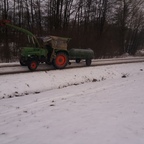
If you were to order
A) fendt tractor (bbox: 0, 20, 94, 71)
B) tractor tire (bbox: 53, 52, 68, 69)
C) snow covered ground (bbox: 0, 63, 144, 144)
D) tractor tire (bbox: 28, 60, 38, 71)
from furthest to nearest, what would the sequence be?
tractor tire (bbox: 53, 52, 68, 69), fendt tractor (bbox: 0, 20, 94, 71), tractor tire (bbox: 28, 60, 38, 71), snow covered ground (bbox: 0, 63, 144, 144)

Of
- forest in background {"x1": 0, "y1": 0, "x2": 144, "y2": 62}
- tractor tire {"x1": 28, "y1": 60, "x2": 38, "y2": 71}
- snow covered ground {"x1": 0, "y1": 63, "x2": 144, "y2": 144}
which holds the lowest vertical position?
snow covered ground {"x1": 0, "y1": 63, "x2": 144, "y2": 144}

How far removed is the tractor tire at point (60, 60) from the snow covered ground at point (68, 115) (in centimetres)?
294

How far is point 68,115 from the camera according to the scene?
594 cm

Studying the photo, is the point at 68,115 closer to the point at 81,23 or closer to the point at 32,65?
the point at 32,65

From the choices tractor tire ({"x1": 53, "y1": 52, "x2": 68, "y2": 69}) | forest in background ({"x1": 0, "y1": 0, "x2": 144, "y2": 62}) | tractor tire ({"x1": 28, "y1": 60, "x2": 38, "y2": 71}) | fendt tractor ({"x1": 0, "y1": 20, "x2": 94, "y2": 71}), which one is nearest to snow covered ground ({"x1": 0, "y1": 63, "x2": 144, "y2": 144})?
tractor tire ({"x1": 28, "y1": 60, "x2": 38, "y2": 71})

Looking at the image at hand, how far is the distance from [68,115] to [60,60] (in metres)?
8.21

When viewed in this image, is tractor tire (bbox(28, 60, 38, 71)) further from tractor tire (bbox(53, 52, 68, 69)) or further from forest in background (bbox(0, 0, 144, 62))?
forest in background (bbox(0, 0, 144, 62))

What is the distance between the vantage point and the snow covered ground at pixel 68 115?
4430 millimetres

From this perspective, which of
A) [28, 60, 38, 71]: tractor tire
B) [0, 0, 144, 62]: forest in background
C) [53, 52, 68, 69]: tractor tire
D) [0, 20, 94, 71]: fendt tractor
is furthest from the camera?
[0, 0, 144, 62]: forest in background

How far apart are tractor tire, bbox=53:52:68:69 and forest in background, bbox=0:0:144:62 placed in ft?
26.6

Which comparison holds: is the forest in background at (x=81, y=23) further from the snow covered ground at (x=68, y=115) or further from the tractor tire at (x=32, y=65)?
the snow covered ground at (x=68, y=115)

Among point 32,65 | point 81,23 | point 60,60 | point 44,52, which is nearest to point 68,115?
point 32,65

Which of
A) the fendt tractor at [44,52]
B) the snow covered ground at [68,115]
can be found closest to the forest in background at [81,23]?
the fendt tractor at [44,52]

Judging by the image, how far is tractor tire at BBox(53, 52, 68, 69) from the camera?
13531mm
